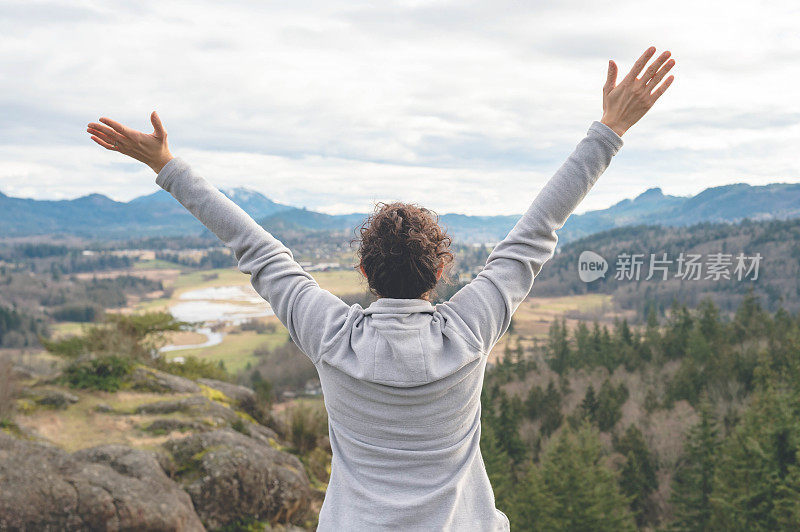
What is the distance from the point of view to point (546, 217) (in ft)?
5.73

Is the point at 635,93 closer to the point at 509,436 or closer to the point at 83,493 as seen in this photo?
the point at 83,493

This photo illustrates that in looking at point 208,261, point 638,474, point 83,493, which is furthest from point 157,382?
point 208,261

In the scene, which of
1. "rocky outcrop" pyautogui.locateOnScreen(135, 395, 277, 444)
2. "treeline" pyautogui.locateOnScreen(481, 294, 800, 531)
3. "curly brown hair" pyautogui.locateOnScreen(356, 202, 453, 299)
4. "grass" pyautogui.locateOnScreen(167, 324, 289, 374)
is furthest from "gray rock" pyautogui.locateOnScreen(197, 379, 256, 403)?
"grass" pyautogui.locateOnScreen(167, 324, 289, 374)

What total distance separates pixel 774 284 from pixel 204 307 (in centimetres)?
8394

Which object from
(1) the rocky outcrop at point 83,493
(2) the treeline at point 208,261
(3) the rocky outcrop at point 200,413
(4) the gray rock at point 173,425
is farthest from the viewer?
(2) the treeline at point 208,261

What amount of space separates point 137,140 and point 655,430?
42.7 metres

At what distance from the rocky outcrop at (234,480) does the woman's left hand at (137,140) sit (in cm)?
715

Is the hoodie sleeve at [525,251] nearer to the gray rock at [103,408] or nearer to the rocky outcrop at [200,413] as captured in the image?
the rocky outcrop at [200,413]

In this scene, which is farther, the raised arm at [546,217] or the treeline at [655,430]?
the treeline at [655,430]

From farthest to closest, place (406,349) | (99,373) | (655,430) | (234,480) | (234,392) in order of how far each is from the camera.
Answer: (655,430)
(234,392)
(99,373)
(234,480)
(406,349)

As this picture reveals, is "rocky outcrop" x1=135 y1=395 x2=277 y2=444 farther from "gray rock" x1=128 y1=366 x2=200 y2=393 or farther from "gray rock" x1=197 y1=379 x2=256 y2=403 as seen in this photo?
"gray rock" x1=197 y1=379 x2=256 y2=403

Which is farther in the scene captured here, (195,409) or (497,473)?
(497,473)

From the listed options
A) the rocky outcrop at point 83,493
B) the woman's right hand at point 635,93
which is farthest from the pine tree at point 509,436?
the woman's right hand at point 635,93

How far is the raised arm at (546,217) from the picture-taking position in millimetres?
1629
